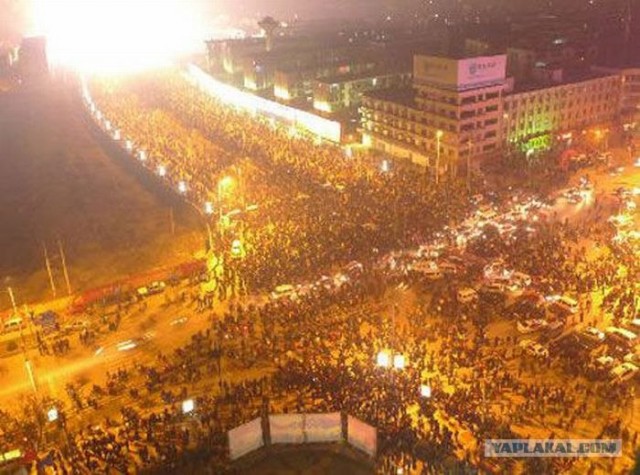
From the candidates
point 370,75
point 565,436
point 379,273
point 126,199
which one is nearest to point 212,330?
point 379,273

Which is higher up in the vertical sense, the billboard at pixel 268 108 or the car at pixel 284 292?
the billboard at pixel 268 108

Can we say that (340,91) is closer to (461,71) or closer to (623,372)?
(461,71)

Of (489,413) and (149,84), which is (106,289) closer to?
(489,413)

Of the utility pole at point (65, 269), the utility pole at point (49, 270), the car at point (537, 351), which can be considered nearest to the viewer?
the car at point (537, 351)

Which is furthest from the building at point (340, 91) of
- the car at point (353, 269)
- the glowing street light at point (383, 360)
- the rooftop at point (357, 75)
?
the glowing street light at point (383, 360)

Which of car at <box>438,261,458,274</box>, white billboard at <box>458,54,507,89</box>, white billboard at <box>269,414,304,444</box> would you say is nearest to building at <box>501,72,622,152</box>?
white billboard at <box>458,54,507,89</box>

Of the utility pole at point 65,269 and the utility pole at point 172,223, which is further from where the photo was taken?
the utility pole at point 172,223

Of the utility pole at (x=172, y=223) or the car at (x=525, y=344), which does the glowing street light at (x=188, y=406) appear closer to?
the car at (x=525, y=344)
